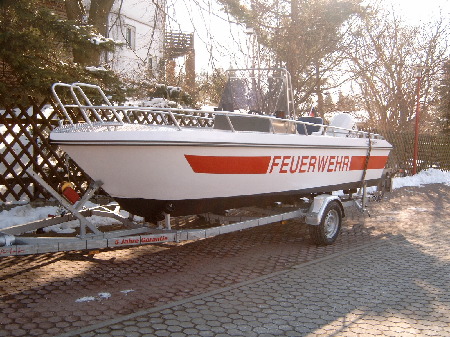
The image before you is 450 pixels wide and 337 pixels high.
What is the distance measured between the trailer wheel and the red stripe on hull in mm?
1283

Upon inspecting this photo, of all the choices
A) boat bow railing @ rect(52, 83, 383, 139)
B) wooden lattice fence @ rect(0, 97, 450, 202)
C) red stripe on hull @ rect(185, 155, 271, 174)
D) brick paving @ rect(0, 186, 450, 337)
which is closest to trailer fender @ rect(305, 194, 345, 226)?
brick paving @ rect(0, 186, 450, 337)

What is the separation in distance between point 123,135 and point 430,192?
11.3m

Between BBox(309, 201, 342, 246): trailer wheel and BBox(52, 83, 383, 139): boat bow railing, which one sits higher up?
BBox(52, 83, 383, 139): boat bow railing

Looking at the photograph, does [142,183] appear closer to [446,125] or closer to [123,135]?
[123,135]

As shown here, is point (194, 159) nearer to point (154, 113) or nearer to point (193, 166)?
point (193, 166)

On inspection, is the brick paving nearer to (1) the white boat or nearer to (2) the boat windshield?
(1) the white boat

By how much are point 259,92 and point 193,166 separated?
287 centimetres

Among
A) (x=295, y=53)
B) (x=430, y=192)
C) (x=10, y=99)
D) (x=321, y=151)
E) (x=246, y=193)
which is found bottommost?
(x=430, y=192)

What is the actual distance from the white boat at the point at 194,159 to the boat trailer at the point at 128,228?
0.23 metres

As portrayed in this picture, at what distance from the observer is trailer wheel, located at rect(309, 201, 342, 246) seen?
6699mm

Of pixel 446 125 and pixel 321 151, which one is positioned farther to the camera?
pixel 446 125

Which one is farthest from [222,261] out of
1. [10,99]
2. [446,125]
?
[446,125]

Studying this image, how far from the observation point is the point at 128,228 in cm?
583

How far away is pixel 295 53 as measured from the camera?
1492 centimetres
